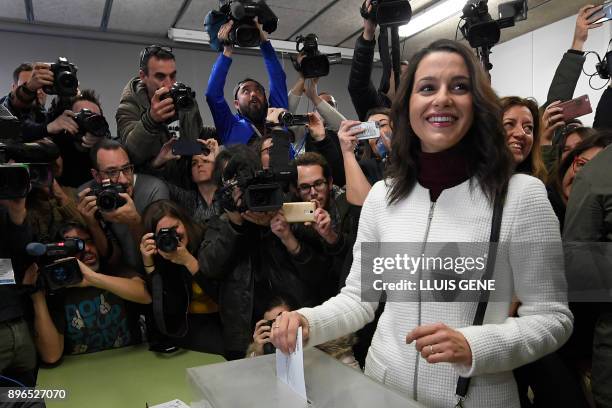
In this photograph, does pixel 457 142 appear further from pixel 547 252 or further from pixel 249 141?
pixel 249 141

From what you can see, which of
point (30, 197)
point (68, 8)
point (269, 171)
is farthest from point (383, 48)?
point (68, 8)

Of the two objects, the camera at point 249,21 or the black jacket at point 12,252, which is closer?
the black jacket at point 12,252

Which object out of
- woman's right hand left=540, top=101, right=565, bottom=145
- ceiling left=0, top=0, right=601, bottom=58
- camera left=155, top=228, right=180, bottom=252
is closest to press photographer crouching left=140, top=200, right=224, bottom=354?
camera left=155, top=228, right=180, bottom=252

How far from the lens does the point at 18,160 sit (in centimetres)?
131

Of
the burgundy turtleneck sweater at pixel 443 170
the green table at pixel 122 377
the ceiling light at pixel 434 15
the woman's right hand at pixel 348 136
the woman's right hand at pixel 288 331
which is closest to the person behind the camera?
the woman's right hand at pixel 288 331

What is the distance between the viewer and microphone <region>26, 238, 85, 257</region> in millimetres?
1313

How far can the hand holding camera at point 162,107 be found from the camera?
163 cm

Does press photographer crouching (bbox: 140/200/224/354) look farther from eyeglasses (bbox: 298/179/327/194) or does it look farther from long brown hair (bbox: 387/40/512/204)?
long brown hair (bbox: 387/40/512/204)

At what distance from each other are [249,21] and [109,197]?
2.77ft

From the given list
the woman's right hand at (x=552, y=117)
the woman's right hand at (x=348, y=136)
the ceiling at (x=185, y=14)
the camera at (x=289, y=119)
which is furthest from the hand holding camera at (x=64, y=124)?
the ceiling at (x=185, y=14)

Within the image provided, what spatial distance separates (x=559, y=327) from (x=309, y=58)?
142cm

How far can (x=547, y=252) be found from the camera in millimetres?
727

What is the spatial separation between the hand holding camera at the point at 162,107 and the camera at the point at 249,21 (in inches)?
14.3

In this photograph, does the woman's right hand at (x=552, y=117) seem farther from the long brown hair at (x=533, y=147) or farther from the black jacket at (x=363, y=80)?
the black jacket at (x=363, y=80)
